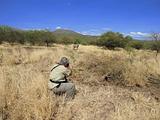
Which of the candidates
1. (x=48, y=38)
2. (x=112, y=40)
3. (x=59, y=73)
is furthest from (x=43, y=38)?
(x=59, y=73)

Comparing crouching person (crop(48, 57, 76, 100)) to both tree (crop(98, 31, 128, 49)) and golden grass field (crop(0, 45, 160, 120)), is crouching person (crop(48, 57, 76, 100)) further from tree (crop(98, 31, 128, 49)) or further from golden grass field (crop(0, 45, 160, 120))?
tree (crop(98, 31, 128, 49))

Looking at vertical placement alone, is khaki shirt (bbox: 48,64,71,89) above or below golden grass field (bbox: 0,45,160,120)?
above

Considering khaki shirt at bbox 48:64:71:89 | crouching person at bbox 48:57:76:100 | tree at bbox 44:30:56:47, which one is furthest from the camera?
tree at bbox 44:30:56:47

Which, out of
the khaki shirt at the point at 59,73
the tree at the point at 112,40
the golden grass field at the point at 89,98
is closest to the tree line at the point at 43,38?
the tree at the point at 112,40

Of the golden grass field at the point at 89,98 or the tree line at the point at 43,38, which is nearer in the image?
the golden grass field at the point at 89,98

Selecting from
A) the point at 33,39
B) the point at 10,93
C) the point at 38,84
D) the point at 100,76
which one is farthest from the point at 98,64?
the point at 33,39

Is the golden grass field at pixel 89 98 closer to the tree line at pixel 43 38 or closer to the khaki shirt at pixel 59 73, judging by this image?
the khaki shirt at pixel 59 73

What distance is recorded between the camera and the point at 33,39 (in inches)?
2406

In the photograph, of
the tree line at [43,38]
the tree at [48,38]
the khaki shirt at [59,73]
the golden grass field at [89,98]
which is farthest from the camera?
the tree at [48,38]

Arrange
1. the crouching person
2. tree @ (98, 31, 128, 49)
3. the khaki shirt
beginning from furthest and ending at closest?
tree @ (98, 31, 128, 49) → the khaki shirt → the crouching person

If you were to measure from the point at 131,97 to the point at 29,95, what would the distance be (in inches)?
120

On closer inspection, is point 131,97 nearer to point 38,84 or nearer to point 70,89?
point 70,89

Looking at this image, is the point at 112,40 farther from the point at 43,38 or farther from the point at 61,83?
the point at 61,83

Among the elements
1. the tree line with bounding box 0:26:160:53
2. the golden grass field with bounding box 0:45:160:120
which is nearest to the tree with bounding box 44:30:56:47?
the tree line with bounding box 0:26:160:53
